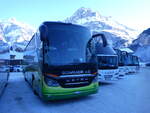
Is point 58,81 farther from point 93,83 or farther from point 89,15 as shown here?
point 89,15

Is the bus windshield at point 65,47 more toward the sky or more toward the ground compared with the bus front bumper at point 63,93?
more toward the sky

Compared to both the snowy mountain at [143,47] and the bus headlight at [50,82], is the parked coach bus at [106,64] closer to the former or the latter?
the bus headlight at [50,82]

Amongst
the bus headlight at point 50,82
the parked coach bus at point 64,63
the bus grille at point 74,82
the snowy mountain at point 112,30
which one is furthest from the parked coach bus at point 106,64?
the snowy mountain at point 112,30

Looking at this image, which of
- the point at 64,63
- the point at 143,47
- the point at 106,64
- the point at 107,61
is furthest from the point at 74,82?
the point at 143,47

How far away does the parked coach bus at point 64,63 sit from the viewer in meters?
4.72

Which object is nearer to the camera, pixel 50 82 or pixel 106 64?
pixel 50 82

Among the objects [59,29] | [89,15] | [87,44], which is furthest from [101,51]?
[89,15]

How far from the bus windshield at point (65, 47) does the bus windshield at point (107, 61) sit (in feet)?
12.2

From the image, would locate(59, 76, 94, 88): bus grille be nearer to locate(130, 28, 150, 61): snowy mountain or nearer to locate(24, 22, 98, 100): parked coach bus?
locate(24, 22, 98, 100): parked coach bus

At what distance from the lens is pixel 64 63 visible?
489 centimetres

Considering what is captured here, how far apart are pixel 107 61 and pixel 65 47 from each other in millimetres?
4586

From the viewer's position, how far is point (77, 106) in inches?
195

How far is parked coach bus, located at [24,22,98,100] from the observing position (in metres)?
4.72

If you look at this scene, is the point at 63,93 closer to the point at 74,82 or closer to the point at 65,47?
the point at 74,82
